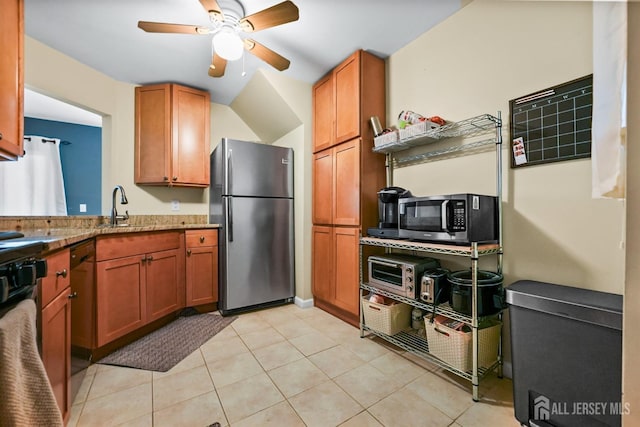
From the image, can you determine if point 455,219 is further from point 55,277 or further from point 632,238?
point 55,277

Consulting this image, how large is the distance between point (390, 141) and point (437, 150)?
37 cm

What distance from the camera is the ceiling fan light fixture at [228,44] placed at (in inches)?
65.5

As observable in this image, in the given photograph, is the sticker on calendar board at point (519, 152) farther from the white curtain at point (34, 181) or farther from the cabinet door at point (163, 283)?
the white curtain at point (34, 181)

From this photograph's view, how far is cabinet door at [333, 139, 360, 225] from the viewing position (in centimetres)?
232

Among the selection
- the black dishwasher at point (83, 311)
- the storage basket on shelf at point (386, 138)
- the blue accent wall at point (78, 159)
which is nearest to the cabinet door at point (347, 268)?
the storage basket on shelf at point (386, 138)

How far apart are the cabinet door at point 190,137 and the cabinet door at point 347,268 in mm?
1751

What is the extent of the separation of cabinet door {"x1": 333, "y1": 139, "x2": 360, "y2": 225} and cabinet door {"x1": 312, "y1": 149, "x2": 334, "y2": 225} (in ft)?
0.24

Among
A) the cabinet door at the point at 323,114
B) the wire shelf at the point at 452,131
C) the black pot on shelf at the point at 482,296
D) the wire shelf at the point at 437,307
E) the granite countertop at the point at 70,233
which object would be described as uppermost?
the cabinet door at the point at 323,114

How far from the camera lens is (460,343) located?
149cm

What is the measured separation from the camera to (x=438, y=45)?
2.03 m

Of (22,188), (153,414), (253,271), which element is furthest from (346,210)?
(22,188)

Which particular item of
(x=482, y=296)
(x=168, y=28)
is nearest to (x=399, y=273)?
(x=482, y=296)

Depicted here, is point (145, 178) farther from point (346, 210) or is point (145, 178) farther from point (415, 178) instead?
point (415, 178)

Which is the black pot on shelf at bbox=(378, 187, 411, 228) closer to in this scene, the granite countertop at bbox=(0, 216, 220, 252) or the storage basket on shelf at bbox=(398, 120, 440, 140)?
the storage basket on shelf at bbox=(398, 120, 440, 140)
